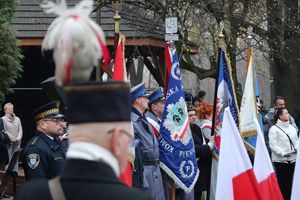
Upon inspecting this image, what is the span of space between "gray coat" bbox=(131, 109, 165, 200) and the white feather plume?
16.8ft

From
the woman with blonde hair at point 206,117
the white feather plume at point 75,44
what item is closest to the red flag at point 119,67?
the woman with blonde hair at point 206,117

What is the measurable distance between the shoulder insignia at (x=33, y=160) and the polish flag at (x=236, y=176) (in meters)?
1.68

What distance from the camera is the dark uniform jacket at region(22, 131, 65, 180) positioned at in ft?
20.9

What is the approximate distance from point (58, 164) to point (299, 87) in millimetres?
13531

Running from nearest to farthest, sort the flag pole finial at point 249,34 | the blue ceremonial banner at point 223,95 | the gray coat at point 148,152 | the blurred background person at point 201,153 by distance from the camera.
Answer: the gray coat at point 148,152 → the blue ceremonial banner at point 223,95 → the blurred background person at point 201,153 → the flag pole finial at point 249,34

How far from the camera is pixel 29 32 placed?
56.7ft

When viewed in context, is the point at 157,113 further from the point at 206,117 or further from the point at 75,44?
the point at 75,44

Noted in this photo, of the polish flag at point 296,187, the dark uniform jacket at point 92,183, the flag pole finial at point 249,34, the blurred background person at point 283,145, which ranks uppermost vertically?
the dark uniform jacket at point 92,183

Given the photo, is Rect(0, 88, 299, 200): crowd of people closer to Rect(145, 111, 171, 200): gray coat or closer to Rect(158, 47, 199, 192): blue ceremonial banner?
Rect(145, 111, 171, 200): gray coat

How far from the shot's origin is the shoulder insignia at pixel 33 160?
636 centimetres

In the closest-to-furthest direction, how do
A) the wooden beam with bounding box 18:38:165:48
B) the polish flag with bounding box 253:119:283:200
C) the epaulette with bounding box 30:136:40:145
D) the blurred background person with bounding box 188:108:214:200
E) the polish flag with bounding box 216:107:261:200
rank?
the epaulette with bounding box 30:136:40:145 < the polish flag with bounding box 216:107:261:200 < the polish flag with bounding box 253:119:283:200 < the blurred background person with bounding box 188:108:214:200 < the wooden beam with bounding box 18:38:165:48

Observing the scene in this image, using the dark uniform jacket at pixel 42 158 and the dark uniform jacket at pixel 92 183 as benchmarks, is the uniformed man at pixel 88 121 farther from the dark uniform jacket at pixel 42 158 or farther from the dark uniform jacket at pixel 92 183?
the dark uniform jacket at pixel 42 158

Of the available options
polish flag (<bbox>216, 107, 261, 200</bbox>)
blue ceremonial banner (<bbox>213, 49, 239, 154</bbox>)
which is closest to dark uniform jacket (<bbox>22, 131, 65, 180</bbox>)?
polish flag (<bbox>216, 107, 261, 200</bbox>)

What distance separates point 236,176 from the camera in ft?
22.4
